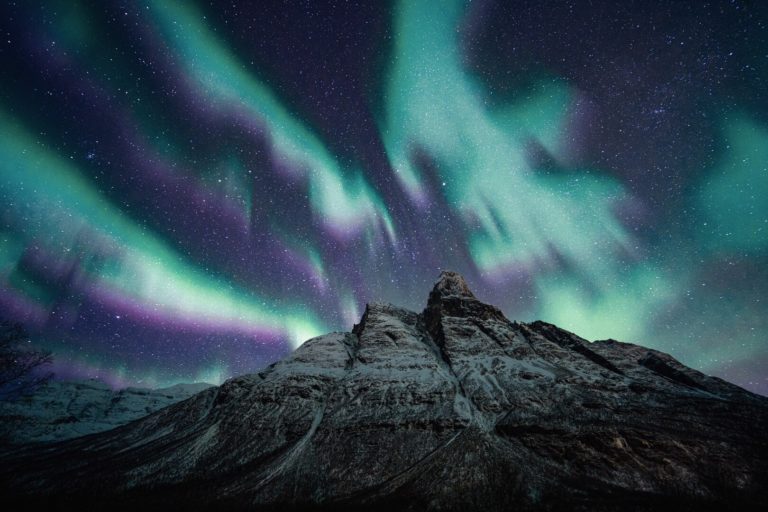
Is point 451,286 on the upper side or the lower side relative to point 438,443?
upper

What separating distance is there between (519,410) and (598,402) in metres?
16.5

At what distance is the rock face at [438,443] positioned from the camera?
150 ft

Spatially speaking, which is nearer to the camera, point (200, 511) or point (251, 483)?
point (200, 511)

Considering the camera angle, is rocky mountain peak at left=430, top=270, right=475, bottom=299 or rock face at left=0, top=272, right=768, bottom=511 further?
rocky mountain peak at left=430, top=270, right=475, bottom=299

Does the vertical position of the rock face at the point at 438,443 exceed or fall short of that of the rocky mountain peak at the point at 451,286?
it falls short

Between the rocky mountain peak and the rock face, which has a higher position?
the rocky mountain peak

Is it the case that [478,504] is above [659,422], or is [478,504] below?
below

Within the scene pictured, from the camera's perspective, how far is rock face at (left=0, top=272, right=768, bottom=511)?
4575 centimetres

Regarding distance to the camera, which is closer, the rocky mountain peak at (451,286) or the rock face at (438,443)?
the rock face at (438,443)

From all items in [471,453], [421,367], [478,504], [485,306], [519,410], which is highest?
[485,306]

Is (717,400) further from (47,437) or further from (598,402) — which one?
(47,437)

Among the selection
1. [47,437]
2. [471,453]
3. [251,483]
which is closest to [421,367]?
[471,453]

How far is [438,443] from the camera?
196 ft

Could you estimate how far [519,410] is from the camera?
67.2 meters
